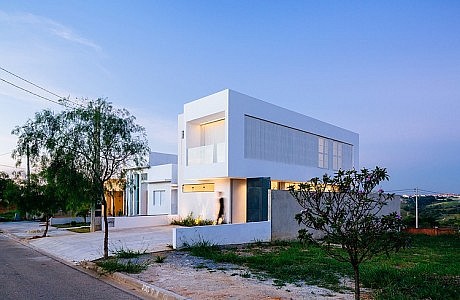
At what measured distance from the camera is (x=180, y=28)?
1941 cm

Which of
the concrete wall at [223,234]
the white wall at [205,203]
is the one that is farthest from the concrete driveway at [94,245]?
the white wall at [205,203]

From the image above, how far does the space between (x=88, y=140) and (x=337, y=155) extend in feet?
74.5

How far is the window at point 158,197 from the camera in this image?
33.2 meters

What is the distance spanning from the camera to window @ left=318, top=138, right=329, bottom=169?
31.2 meters

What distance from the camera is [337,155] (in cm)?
3353

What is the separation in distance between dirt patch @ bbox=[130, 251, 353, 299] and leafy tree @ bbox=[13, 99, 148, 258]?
3.49 m

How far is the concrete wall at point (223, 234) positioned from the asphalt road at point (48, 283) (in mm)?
4423

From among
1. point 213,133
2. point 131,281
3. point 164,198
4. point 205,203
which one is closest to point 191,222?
point 205,203

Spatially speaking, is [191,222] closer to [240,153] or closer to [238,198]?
[238,198]

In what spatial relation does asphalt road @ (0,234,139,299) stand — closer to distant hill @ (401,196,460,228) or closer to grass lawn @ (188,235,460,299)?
grass lawn @ (188,235,460,299)

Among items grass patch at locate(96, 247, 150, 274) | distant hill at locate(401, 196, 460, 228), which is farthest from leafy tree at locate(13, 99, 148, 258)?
distant hill at locate(401, 196, 460, 228)

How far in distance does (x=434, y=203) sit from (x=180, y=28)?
25.0m

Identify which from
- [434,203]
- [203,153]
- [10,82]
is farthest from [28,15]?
[434,203]

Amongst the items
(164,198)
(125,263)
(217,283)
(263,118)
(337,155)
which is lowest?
(125,263)
